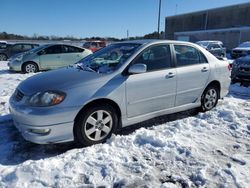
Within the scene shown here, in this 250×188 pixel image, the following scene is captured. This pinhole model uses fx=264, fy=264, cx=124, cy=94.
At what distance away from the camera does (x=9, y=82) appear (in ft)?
30.9

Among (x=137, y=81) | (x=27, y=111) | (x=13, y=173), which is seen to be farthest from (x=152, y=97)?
(x=13, y=173)

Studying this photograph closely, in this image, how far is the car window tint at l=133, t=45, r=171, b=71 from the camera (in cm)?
452

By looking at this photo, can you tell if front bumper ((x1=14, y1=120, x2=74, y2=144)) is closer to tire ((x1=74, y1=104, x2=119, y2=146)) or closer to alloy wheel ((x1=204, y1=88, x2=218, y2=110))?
tire ((x1=74, y1=104, x2=119, y2=146))

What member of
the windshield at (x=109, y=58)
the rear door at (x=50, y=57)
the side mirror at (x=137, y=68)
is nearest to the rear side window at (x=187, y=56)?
the windshield at (x=109, y=58)

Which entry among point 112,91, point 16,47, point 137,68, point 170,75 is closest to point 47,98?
point 112,91

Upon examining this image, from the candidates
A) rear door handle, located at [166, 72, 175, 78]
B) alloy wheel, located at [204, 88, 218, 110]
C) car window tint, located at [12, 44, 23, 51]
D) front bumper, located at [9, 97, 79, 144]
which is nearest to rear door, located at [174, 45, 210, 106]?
rear door handle, located at [166, 72, 175, 78]

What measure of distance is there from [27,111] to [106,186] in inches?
59.7

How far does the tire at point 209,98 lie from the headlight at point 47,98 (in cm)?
316

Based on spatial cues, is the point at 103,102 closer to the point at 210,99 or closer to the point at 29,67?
the point at 210,99

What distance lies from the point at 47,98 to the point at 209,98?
140 inches

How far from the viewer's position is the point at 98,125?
402cm

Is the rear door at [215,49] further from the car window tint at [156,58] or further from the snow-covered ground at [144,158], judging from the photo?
the car window tint at [156,58]

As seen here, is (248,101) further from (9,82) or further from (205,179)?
(9,82)

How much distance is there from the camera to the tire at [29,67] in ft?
38.5
